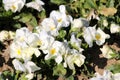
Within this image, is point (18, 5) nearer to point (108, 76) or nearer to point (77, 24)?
point (77, 24)

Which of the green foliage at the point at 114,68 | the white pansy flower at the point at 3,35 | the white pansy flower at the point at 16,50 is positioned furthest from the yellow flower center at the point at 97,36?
the white pansy flower at the point at 3,35

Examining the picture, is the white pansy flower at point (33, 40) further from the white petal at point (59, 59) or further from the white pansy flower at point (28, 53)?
the white petal at point (59, 59)

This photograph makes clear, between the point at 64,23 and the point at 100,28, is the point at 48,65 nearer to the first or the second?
the point at 64,23

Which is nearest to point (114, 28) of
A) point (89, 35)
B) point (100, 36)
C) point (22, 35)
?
point (100, 36)

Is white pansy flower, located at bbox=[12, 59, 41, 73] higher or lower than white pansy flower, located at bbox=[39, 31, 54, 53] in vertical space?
lower

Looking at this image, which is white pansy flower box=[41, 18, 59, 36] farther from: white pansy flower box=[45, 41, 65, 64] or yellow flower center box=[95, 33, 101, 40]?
yellow flower center box=[95, 33, 101, 40]

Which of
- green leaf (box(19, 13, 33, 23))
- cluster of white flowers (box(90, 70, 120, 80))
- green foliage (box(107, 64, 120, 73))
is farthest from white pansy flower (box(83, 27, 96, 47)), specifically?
green leaf (box(19, 13, 33, 23))
